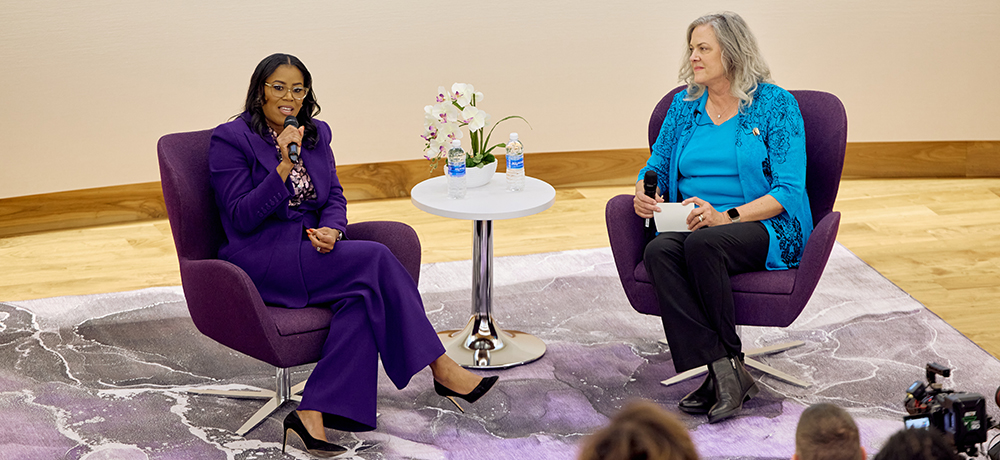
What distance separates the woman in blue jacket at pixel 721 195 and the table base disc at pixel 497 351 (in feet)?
2.09

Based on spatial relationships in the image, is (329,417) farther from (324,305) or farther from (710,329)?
(710,329)

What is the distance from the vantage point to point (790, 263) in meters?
3.18

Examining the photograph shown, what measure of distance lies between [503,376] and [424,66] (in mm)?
2478

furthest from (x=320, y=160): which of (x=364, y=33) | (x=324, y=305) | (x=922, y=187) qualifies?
(x=922, y=187)

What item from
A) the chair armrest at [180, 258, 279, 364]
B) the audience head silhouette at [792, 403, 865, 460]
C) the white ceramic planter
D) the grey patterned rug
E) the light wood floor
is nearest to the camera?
the audience head silhouette at [792, 403, 865, 460]

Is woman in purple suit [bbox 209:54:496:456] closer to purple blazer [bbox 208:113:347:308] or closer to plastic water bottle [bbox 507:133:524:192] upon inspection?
purple blazer [bbox 208:113:347:308]

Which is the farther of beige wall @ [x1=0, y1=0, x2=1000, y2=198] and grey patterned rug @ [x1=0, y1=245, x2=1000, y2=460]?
beige wall @ [x1=0, y1=0, x2=1000, y2=198]

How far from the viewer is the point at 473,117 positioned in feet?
11.1

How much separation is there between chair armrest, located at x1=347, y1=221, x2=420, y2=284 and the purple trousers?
19cm

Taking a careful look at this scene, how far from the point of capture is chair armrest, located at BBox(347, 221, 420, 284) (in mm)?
3191

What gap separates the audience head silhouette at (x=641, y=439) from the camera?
1087 millimetres

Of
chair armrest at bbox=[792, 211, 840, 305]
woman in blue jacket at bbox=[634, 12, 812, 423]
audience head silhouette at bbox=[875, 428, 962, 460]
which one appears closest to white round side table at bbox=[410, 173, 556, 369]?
woman in blue jacket at bbox=[634, 12, 812, 423]

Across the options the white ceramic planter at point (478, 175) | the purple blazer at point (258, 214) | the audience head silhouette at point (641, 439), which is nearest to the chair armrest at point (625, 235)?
the white ceramic planter at point (478, 175)

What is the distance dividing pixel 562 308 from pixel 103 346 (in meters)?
1.80
